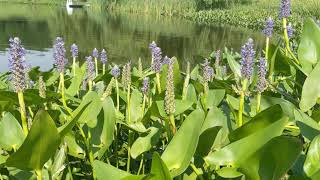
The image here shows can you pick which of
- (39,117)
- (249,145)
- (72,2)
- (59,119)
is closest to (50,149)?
(39,117)

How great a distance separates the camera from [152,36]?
2258 cm

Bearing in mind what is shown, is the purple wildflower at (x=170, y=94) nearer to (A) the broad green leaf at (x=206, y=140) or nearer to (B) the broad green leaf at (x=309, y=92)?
(A) the broad green leaf at (x=206, y=140)

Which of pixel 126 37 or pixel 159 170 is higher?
pixel 159 170

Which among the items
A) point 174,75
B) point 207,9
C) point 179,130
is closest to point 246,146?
point 179,130

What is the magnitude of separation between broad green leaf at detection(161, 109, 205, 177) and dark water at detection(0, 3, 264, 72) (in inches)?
460

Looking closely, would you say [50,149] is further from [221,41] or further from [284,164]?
[221,41]

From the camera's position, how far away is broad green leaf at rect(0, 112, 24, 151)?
1.43 m

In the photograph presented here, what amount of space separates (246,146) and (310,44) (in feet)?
2.72

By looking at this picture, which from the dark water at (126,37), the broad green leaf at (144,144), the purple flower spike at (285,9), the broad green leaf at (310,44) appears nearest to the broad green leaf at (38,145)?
the broad green leaf at (144,144)

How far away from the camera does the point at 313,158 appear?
1183mm

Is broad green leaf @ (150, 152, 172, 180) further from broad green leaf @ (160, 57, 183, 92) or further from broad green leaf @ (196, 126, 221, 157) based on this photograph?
broad green leaf @ (160, 57, 183, 92)

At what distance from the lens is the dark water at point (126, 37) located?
16875 millimetres

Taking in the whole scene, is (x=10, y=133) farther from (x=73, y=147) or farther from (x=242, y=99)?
(x=242, y=99)

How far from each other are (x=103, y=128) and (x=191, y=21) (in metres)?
30.3
